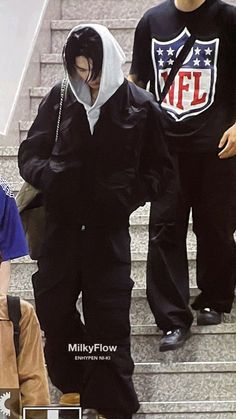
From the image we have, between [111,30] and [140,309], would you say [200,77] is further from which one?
[140,309]

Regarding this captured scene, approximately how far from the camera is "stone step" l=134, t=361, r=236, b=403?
2.72 metres

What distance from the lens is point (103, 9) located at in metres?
3.14

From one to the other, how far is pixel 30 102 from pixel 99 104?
1.13 ft

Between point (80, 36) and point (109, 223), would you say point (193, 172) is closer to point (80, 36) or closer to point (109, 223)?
point (109, 223)

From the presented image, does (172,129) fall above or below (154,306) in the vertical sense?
above

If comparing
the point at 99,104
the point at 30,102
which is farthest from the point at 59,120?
the point at 30,102

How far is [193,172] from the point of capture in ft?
9.00

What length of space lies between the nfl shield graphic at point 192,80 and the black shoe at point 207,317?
450mm

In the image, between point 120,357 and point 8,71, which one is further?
point 8,71

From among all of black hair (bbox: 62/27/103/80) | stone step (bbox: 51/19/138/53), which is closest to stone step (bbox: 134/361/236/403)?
black hair (bbox: 62/27/103/80)

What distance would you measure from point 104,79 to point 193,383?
707mm

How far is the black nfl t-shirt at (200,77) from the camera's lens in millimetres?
2699

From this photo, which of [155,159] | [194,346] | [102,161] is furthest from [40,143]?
[194,346]

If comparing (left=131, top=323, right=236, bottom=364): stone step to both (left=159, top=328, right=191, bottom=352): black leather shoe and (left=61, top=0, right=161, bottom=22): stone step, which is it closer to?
(left=159, top=328, right=191, bottom=352): black leather shoe
